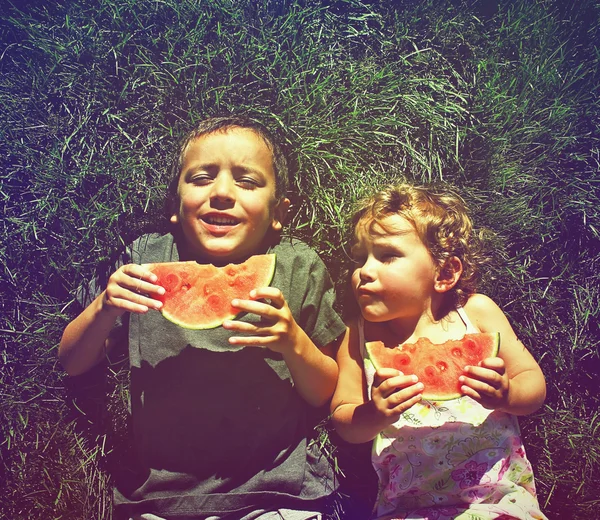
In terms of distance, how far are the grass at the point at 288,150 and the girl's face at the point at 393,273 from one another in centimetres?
53

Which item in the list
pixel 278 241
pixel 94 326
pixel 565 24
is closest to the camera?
pixel 94 326

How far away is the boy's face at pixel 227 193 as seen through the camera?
272 centimetres

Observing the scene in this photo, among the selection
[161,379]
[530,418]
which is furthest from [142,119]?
[530,418]

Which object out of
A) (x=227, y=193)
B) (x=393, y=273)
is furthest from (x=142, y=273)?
(x=393, y=273)

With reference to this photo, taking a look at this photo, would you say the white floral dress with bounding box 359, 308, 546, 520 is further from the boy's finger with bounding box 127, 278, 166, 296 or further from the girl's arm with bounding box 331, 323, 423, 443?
the boy's finger with bounding box 127, 278, 166, 296

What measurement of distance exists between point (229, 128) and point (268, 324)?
1.19 m

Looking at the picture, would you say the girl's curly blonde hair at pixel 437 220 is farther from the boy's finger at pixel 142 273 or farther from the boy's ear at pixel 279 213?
the boy's finger at pixel 142 273

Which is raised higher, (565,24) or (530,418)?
(565,24)

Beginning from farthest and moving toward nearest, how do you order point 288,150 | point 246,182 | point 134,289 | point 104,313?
point 288,150, point 246,182, point 104,313, point 134,289

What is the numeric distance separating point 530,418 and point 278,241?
6.45 feet

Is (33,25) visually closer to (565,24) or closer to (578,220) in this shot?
(565,24)

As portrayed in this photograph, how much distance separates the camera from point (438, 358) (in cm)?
252

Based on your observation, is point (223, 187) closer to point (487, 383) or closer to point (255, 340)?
point (255, 340)

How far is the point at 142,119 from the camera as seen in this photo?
3.34m
